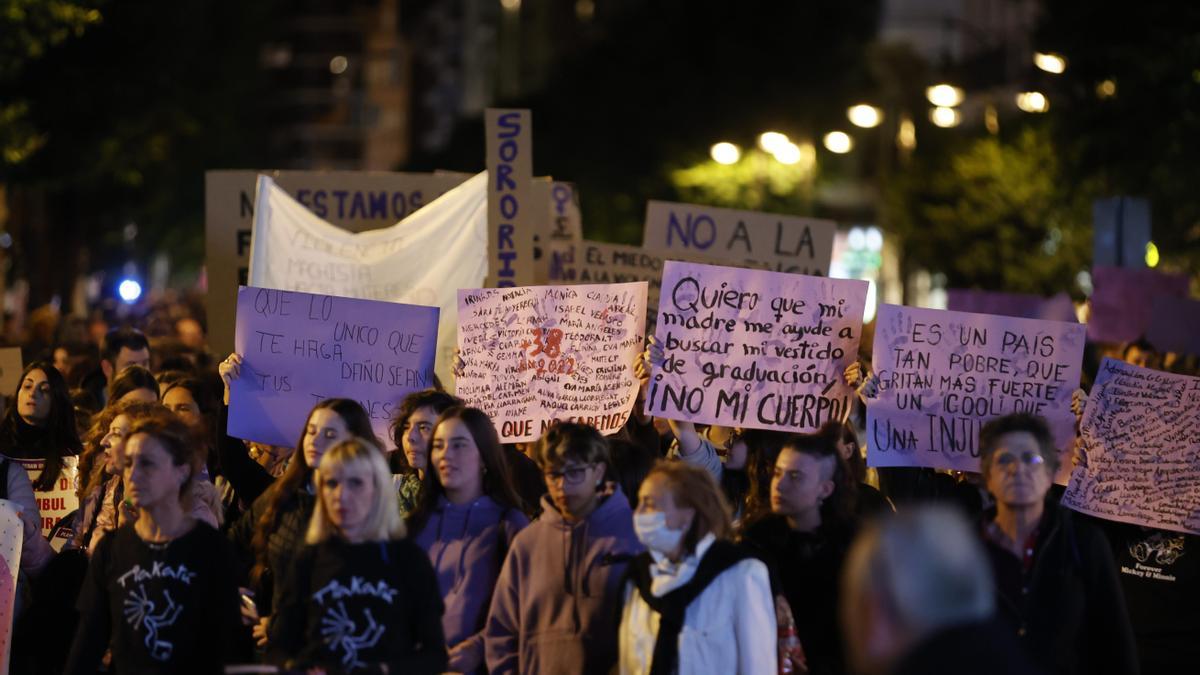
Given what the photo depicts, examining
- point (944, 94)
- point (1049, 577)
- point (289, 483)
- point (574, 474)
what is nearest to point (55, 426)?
point (289, 483)

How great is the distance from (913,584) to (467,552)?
3459mm

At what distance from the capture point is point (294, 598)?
5.52m

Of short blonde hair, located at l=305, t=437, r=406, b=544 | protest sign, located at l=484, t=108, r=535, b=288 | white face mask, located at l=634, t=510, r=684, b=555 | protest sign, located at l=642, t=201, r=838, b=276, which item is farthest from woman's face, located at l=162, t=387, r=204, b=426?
protest sign, located at l=642, t=201, r=838, b=276

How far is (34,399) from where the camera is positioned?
8883 millimetres

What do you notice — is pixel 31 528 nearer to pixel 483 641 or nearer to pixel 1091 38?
pixel 483 641

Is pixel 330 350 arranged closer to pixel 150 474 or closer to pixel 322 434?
pixel 322 434

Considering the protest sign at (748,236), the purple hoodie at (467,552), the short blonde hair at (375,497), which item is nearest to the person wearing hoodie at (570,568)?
the purple hoodie at (467,552)

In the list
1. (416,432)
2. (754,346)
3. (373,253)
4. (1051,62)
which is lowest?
(416,432)

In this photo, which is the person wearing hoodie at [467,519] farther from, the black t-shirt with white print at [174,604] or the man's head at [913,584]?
the man's head at [913,584]

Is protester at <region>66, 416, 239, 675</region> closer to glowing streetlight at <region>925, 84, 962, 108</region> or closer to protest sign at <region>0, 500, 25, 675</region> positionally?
protest sign at <region>0, 500, 25, 675</region>

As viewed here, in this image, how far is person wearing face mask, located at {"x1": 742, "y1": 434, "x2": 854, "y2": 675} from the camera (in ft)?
20.6

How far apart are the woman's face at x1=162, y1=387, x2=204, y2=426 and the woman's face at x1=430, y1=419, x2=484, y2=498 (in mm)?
2008

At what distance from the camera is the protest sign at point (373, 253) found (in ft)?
38.2

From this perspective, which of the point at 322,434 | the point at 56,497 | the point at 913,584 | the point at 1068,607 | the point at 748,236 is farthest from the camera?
the point at 748,236
